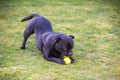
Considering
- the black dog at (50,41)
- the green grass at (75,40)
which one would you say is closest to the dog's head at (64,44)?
the black dog at (50,41)

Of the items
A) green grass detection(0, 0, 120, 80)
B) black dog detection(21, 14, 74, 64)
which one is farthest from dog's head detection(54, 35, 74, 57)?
green grass detection(0, 0, 120, 80)

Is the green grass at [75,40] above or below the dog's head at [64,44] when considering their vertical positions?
below

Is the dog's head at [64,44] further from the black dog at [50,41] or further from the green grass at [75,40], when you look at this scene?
the green grass at [75,40]

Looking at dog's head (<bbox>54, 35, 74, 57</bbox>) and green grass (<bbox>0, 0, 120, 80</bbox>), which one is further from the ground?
dog's head (<bbox>54, 35, 74, 57</bbox>)

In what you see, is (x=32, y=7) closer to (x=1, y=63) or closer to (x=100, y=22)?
(x=100, y=22)

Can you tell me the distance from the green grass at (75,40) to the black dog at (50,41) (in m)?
0.16

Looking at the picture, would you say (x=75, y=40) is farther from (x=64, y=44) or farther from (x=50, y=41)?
(x=64, y=44)

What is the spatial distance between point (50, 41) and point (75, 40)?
1774 millimetres

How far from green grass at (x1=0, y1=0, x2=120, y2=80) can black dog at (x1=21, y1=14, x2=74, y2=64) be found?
0.54ft

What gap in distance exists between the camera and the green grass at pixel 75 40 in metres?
5.72

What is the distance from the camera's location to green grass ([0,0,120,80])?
572 centimetres

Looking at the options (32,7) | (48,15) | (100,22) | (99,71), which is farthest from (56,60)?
(32,7)

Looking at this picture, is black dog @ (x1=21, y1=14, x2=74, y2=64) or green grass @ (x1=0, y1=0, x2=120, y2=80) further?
black dog @ (x1=21, y1=14, x2=74, y2=64)

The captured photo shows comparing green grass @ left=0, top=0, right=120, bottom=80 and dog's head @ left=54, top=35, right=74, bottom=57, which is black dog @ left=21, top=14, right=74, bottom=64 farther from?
green grass @ left=0, top=0, right=120, bottom=80
